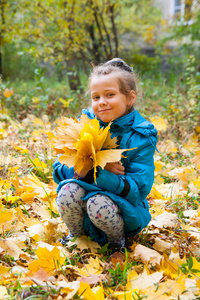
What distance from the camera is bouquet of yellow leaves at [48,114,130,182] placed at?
1.35 metres

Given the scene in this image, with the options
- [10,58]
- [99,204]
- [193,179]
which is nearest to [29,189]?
[99,204]

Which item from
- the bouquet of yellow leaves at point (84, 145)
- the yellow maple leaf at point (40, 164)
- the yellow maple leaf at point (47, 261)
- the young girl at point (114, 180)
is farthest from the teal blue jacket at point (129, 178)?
the yellow maple leaf at point (40, 164)

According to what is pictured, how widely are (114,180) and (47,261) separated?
0.54 metres

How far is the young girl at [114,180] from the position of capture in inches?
59.2

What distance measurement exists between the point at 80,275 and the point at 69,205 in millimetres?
366

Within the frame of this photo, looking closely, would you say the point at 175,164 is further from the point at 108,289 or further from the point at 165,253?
the point at 108,289

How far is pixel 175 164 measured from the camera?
117 inches

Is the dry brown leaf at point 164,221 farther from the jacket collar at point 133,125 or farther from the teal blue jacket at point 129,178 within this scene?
the jacket collar at point 133,125

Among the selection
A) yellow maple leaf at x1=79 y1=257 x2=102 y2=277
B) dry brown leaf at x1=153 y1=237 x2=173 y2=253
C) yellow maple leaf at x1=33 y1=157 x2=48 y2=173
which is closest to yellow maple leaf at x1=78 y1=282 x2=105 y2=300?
yellow maple leaf at x1=79 y1=257 x2=102 y2=277

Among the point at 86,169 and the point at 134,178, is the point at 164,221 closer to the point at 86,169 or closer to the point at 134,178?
the point at 134,178

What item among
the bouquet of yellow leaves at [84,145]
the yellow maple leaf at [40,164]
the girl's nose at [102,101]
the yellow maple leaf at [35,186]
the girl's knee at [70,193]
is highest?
the girl's nose at [102,101]

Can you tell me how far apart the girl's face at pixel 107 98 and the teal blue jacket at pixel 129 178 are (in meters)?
0.06

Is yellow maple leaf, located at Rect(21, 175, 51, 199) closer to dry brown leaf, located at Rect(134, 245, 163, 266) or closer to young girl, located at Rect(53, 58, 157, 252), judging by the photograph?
young girl, located at Rect(53, 58, 157, 252)

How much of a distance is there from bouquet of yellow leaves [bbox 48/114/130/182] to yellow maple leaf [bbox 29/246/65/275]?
447 millimetres
